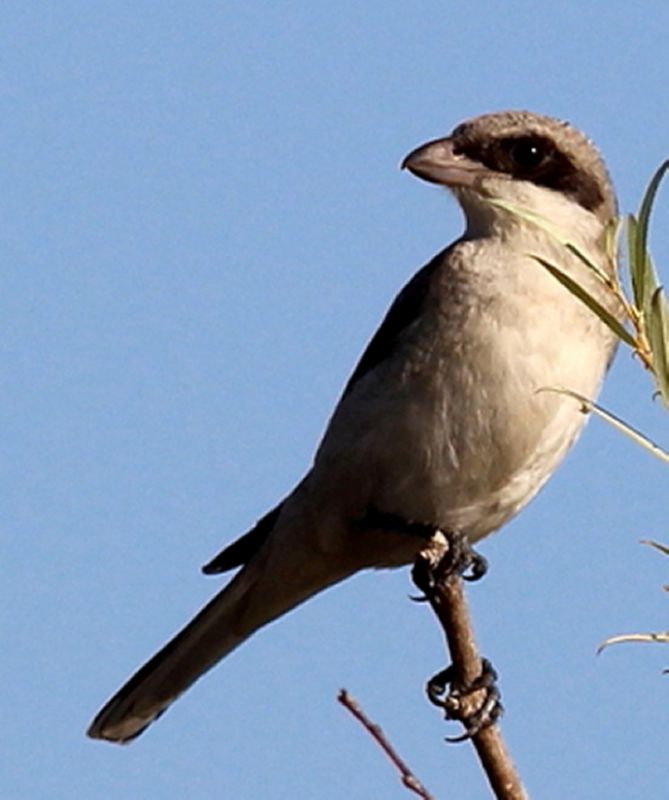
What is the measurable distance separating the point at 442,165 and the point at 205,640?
160 centimetres

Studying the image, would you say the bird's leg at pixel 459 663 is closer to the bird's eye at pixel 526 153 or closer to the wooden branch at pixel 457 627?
the wooden branch at pixel 457 627

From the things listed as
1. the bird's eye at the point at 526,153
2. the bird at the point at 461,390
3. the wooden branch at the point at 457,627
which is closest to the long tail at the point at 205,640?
the bird at the point at 461,390

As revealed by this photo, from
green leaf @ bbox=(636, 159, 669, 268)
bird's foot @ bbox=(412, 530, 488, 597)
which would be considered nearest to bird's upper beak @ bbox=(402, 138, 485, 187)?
bird's foot @ bbox=(412, 530, 488, 597)

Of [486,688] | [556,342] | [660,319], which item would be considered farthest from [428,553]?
[660,319]

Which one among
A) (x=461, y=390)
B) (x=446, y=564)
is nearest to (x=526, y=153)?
(x=461, y=390)

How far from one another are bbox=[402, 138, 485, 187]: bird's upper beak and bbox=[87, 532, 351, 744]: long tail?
1.19 meters

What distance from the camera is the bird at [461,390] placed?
14.8 feet

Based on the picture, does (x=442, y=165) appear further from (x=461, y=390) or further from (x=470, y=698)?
(x=470, y=698)

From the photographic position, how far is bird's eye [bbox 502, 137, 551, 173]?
499cm

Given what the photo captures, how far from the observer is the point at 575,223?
4.93 metres

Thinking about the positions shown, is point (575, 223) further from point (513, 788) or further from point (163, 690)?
point (513, 788)

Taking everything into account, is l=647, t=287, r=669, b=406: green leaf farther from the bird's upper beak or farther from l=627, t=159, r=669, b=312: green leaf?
the bird's upper beak

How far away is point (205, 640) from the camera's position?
5.40m

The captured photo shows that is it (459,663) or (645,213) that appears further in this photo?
(459,663)
